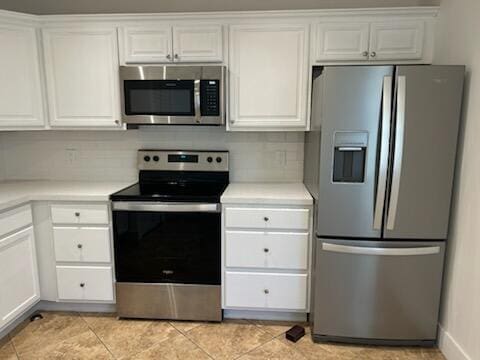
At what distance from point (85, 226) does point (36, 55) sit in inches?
51.8

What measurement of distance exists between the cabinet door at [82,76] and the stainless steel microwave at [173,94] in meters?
0.14

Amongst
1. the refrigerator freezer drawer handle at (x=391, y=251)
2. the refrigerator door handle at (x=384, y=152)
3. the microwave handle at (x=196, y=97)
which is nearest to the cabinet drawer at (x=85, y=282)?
the microwave handle at (x=196, y=97)

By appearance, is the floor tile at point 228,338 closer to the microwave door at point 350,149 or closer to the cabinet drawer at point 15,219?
the microwave door at point 350,149

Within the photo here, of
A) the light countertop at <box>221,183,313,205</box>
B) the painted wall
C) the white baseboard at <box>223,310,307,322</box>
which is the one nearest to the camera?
the painted wall

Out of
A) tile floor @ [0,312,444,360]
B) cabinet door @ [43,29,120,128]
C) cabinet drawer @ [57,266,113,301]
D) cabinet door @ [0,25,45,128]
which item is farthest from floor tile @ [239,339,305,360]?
cabinet door @ [0,25,45,128]

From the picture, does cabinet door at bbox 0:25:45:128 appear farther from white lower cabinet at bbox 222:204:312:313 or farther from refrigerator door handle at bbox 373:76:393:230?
refrigerator door handle at bbox 373:76:393:230

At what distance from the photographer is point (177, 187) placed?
276cm

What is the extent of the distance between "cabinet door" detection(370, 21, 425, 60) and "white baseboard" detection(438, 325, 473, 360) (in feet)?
5.98

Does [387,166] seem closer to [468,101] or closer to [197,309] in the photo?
[468,101]

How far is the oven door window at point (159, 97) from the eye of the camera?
8.18ft

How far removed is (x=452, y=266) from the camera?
A: 2.12m

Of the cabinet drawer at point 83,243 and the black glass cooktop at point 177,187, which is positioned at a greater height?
the black glass cooktop at point 177,187

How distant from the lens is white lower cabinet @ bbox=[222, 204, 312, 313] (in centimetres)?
238

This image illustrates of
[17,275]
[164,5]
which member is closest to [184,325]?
[17,275]
